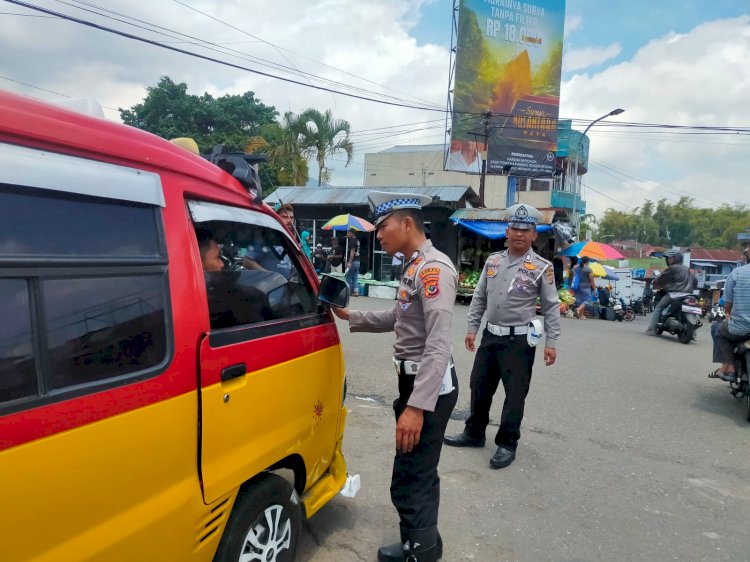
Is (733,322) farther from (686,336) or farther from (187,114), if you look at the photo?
(187,114)

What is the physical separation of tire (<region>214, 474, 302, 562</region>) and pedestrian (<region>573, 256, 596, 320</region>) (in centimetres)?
1193

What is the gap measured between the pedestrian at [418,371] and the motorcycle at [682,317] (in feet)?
28.7

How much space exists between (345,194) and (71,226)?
16.3m

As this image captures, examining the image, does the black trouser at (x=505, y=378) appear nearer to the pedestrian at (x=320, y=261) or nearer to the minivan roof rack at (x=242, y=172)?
the minivan roof rack at (x=242, y=172)

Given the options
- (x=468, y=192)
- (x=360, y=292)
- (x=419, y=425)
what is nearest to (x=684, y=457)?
(x=419, y=425)

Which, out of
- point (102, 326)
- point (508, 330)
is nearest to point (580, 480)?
point (508, 330)

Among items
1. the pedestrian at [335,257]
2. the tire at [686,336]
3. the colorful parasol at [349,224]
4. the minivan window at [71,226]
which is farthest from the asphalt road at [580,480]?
the colorful parasol at [349,224]

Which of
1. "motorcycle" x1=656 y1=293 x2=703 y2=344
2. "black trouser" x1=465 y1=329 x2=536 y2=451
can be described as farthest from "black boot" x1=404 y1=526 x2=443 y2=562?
→ "motorcycle" x1=656 y1=293 x2=703 y2=344

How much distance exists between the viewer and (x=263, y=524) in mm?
2139

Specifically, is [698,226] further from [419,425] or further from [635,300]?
[419,425]

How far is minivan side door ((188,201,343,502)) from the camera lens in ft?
6.12

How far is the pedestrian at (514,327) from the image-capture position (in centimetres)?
383

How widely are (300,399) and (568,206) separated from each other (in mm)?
32584

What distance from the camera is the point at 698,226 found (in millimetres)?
63781
